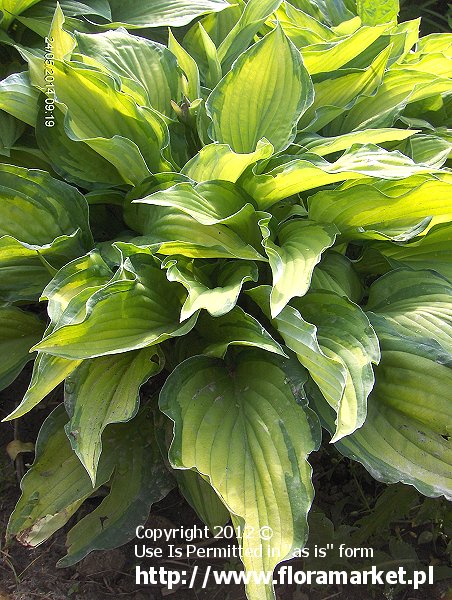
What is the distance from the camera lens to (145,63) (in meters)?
1.63

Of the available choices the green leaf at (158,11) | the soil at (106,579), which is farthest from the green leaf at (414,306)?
the green leaf at (158,11)

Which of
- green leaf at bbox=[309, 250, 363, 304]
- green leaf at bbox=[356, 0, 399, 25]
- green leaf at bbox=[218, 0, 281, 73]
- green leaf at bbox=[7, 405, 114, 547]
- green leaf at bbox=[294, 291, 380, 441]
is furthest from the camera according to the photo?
green leaf at bbox=[356, 0, 399, 25]

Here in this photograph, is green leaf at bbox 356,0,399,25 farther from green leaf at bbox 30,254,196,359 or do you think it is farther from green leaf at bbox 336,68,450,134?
green leaf at bbox 30,254,196,359

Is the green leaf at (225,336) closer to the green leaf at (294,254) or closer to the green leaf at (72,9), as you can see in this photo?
the green leaf at (294,254)

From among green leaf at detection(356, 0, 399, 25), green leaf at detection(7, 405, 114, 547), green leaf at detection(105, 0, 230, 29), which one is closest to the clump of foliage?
green leaf at detection(7, 405, 114, 547)

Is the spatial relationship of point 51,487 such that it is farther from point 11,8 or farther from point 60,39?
point 11,8

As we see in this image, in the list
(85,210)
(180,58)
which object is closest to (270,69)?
(180,58)

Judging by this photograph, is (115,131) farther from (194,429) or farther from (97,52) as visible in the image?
(194,429)

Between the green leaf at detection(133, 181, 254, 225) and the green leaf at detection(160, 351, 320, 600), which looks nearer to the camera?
the green leaf at detection(160, 351, 320, 600)

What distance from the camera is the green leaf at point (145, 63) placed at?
1574 mm

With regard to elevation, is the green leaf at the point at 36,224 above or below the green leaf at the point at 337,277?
above

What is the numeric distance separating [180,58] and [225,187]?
0.53m

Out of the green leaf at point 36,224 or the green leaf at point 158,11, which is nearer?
the green leaf at point 36,224

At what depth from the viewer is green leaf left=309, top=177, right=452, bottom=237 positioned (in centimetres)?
125
